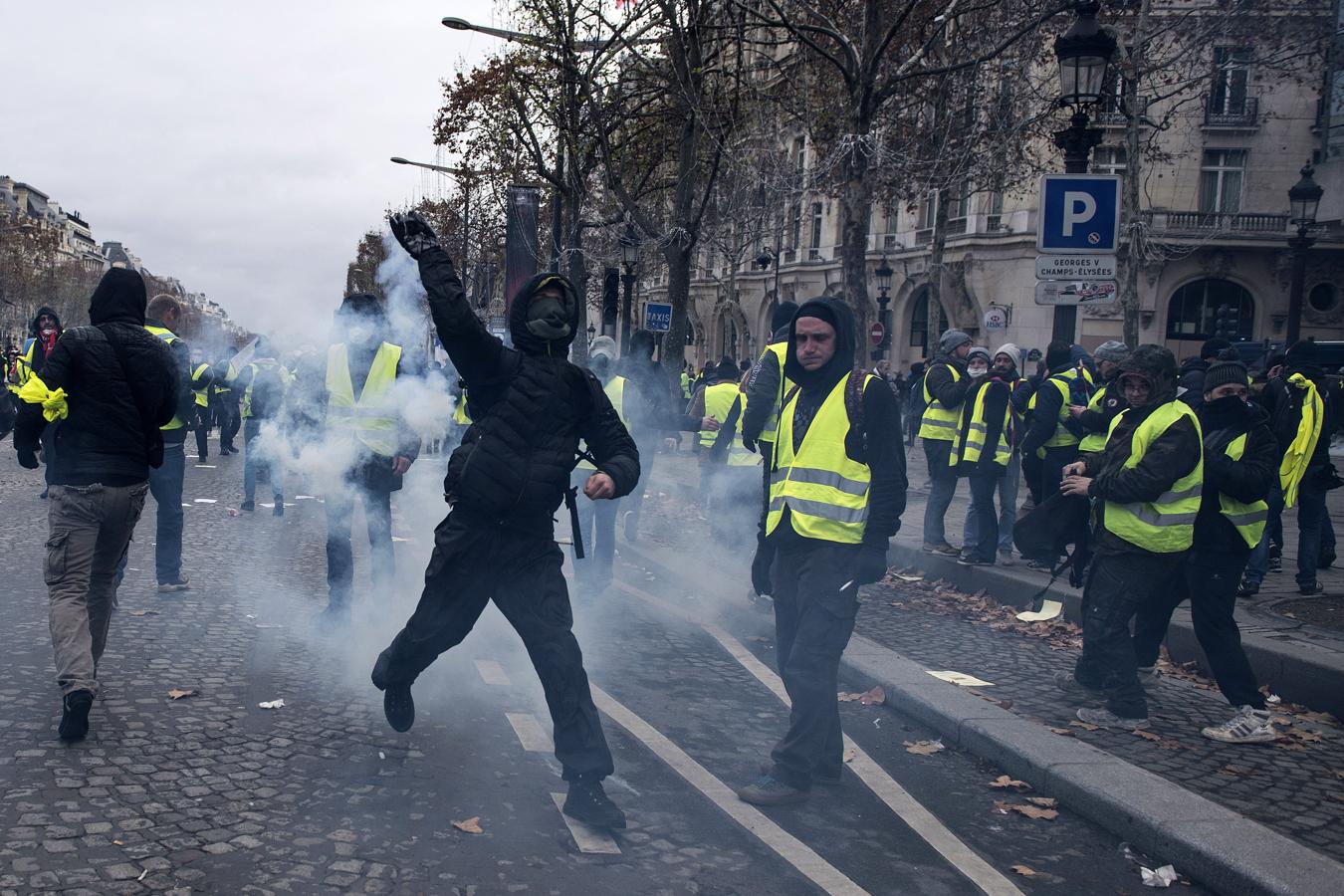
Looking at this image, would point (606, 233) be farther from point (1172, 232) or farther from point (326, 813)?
point (326, 813)

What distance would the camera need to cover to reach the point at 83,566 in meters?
Result: 4.94

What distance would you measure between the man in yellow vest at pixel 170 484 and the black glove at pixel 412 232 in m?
3.84

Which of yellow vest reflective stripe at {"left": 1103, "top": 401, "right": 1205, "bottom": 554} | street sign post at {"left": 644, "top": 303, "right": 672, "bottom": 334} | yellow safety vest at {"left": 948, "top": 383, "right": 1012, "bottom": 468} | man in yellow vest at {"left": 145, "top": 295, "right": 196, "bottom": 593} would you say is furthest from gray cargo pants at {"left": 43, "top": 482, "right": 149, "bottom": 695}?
street sign post at {"left": 644, "top": 303, "right": 672, "bottom": 334}

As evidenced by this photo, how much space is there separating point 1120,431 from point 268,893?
434 cm

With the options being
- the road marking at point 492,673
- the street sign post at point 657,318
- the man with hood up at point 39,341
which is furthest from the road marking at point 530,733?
the street sign post at point 657,318

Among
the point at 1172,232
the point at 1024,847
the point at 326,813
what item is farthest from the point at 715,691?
the point at 1172,232

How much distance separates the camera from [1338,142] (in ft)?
116

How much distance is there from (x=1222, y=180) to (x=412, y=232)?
3934cm

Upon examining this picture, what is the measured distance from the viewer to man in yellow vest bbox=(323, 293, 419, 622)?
21.8 ft

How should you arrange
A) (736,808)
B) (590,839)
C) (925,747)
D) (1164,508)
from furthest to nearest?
(1164,508) < (925,747) < (736,808) < (590,839)

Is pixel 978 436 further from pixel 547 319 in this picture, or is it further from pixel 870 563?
pixel 547 319

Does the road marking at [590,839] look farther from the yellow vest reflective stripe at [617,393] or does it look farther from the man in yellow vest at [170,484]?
the yellow vest reflective stripe at [617,393]

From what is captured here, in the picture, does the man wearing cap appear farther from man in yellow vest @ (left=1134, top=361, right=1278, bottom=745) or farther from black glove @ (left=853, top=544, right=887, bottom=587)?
black glove @ (left=853, top=544, right=887, bottom=587)

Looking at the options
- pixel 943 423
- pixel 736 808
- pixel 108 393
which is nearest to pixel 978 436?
pixel 943 423
